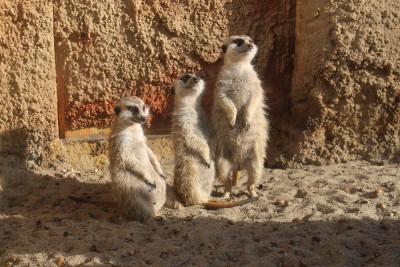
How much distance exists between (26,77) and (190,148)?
1.22 meters

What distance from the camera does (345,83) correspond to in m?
4.70

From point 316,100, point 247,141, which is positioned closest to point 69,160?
point 247,141

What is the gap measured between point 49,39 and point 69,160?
2.88 ft

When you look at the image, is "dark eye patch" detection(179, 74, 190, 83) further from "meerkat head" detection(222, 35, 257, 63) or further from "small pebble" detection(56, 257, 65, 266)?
"small pebble" detection(56, 257, 65, 266)

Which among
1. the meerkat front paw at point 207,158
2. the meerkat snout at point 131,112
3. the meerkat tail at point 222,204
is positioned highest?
the meerkat snout at point 131,112

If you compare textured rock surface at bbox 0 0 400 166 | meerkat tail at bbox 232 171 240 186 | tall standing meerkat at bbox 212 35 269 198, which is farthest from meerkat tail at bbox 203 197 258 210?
textured rock surface at bbox 0 0 400 166

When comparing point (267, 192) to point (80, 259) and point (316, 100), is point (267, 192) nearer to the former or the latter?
point (316, 100)

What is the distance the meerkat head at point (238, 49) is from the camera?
14.5 feet

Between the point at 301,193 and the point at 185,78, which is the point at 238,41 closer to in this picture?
the point at 185,78

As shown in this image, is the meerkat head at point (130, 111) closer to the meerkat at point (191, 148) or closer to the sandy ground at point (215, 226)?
the meerkat at point (191, 148)

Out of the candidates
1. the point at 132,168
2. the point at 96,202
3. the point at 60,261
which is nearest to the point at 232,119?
the point at 132,168

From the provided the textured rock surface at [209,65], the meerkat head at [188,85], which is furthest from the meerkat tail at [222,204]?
the textured rock surface at [209,65]

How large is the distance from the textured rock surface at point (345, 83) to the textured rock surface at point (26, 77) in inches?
71.3

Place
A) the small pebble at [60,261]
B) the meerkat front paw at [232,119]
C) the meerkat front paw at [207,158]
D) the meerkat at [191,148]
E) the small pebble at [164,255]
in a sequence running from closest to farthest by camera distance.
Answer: the small pebble at [60,261], the small pebble at [164,255], the meerkat at [191,148], the meerkat front paw at [207,158], the meerkat front paw at [232,119]
